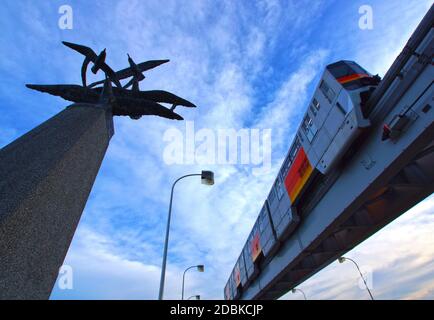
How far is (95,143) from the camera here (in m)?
5.86

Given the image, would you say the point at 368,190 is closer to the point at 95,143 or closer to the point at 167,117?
the point at 167,117

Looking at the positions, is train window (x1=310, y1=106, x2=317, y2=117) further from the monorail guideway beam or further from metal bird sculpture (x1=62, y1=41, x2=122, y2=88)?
metal bird sculpture (x1=62, y1=41, x2=122, y2=88)

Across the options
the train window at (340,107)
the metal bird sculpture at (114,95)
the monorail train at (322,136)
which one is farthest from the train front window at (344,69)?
the metal bird sculpture at (114,95)

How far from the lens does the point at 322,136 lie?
9.82m

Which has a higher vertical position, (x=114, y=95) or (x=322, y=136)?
(x=322, y=136)

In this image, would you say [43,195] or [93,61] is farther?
[93,61]

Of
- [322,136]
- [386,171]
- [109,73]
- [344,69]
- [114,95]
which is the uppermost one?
[344,69]

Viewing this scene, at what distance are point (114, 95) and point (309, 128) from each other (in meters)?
8.26

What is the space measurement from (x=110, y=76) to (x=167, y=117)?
2125 mm

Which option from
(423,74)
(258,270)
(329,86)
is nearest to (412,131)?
(423,74)

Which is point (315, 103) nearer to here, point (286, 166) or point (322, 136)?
point (322, 136)

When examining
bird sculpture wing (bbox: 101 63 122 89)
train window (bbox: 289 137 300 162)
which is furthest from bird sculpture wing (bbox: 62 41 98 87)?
train window (bbox: 289 137 300 162)

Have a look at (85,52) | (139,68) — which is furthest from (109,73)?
(139,68)
